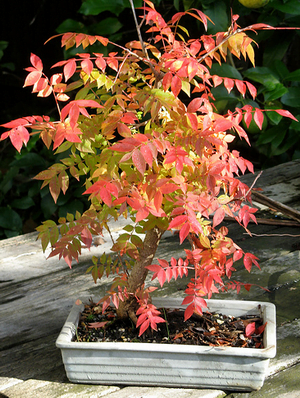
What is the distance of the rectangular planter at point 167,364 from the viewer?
0.68 meters

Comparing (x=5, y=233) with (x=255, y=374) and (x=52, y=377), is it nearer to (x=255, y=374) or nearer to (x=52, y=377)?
(x=52, y=377)

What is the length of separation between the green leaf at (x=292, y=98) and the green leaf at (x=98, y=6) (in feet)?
2.68

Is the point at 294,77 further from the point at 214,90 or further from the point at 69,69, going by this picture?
the point at 69,69

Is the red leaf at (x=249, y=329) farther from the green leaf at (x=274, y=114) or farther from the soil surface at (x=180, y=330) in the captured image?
the green leaf at (x=274, y=114)

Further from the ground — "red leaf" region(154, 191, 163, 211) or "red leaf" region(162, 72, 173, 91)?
"red leaf" region(162, 72, 173, 91)

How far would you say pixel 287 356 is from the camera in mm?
784

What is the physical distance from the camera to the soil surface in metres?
0.75

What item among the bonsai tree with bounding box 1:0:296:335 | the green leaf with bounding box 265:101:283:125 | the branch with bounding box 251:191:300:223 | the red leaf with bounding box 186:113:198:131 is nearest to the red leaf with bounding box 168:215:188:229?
the bonsai tree with bounding box 1:0:296:335

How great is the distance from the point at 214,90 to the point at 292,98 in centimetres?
33

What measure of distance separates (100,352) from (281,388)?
27 centimetres

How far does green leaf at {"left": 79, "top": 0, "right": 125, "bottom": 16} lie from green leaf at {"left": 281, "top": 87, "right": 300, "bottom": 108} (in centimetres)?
82

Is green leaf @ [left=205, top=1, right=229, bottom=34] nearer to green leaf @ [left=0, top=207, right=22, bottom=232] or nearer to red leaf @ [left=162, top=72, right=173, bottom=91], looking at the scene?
green leaf @ [left=0, top=207, right=22, bottom=232]

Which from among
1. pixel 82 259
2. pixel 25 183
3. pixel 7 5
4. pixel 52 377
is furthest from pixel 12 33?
pixel 52 377

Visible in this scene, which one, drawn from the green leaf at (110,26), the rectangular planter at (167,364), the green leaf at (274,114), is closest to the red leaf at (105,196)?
the rectangular planter at (167,364)
